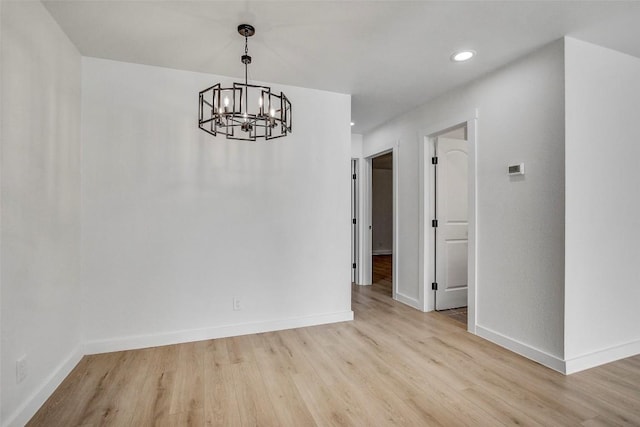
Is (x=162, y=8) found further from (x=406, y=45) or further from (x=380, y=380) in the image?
(x=380, y=380)

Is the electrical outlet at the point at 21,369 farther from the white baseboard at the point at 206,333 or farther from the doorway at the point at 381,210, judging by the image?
the doorway at the point at 381,210

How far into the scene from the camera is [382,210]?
9492 mm

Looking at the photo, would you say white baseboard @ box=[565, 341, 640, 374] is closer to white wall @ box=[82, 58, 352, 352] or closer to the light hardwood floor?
the light hardwood floor

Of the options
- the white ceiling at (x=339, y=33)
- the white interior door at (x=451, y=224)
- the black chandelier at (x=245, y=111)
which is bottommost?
the white interior door at (x=451, y=224)

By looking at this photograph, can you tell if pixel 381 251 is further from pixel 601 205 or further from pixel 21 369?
pixel 21 369

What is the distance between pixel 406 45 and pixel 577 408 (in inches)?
109

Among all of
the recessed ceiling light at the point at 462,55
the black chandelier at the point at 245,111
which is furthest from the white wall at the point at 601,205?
the black chandelier at the point at 245,111

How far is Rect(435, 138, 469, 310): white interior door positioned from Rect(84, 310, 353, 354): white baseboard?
132 cm

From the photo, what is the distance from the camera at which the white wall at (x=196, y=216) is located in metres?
2.79

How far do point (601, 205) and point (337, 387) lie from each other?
251 centimetres

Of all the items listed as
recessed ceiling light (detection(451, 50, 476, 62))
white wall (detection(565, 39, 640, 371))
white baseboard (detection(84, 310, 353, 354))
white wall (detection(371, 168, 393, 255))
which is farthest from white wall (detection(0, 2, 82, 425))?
white wall (detection(371, 168, 393, 255))

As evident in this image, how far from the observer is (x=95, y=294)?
→ 2.75m

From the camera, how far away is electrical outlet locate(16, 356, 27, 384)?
70.2 inches

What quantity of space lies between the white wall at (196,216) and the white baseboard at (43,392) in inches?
10.6
